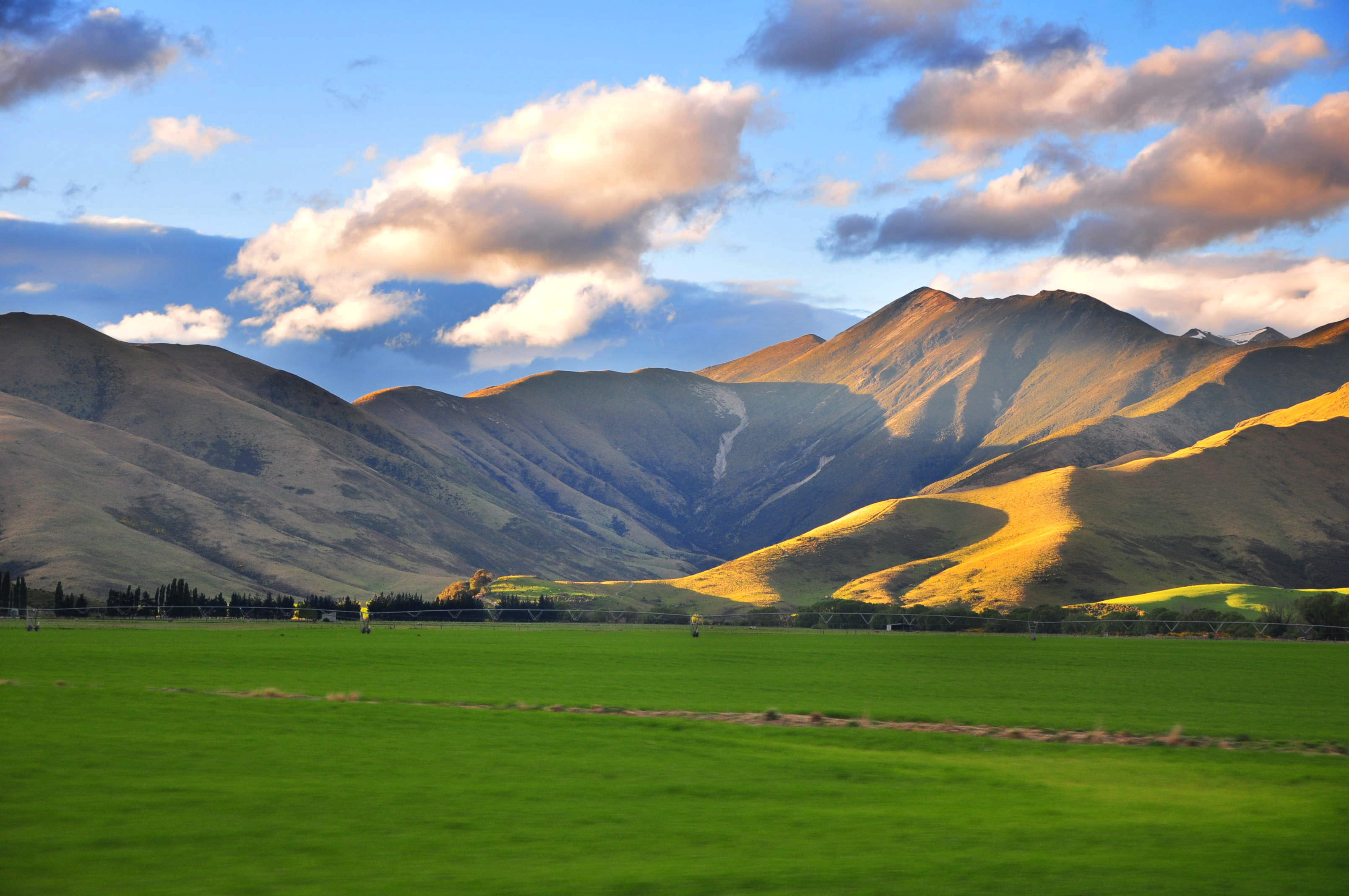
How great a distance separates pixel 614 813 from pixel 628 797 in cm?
116

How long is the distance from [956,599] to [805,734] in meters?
133

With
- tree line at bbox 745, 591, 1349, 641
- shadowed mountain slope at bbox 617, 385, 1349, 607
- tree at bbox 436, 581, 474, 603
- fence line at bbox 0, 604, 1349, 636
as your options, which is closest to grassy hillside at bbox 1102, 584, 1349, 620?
tree line at bbox 745, 591, 1349, 641

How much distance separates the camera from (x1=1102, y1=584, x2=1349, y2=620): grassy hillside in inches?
4537

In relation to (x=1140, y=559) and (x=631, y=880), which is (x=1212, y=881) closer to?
(x=631, y=880)

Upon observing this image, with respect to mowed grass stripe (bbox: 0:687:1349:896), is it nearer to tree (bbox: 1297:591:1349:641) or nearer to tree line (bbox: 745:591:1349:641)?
tree line (bbox: 745:591:1349:641)

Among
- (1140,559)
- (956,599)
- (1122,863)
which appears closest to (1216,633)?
(956,599)

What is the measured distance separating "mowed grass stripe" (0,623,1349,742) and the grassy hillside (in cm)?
4610

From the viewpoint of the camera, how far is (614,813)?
14555mm

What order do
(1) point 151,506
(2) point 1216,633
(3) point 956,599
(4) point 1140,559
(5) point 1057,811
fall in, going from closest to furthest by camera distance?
(5) point 1057,811 → (2) point 1216,633 → (3) point 956,599 → (4) point 1140,559 → (1) point 151,506

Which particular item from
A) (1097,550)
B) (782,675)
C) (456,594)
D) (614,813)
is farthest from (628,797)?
(1097,550)

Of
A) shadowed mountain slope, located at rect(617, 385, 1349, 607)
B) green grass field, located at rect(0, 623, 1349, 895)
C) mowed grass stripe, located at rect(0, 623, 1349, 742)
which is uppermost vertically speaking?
shadowed mountain slope, located at rect(617, 385, 1349, 607)

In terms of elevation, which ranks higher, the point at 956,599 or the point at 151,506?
the point at 151,506

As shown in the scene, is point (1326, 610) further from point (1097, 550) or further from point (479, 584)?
point (479, 584)

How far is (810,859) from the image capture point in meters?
12.2
